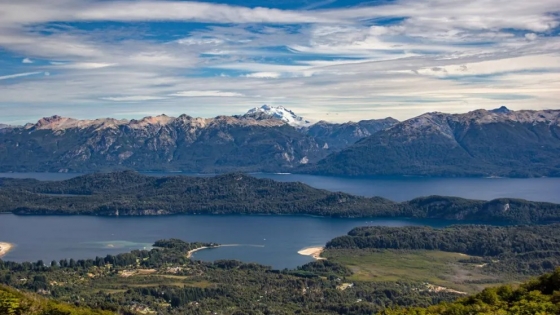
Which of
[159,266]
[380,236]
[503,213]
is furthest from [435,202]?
[159,266]

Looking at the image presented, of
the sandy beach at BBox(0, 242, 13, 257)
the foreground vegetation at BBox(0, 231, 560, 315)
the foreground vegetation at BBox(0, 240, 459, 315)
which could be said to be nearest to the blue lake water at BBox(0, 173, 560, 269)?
the sandy beach at BBox(0, 242, 13, 257)

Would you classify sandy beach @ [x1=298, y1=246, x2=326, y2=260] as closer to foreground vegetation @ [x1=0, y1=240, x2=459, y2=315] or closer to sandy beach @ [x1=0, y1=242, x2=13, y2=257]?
foreground vegetation @ [x1=0, y1=240, x2=459, y2=315]

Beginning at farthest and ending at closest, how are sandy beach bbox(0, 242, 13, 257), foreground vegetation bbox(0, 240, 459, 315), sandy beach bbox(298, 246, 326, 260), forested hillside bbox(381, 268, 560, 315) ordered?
sandy beach bbox(0, 242, 13, 257), sandy beach bbox(298, 246, 326, 260), foreground vegetation bbox(0, 240, 459, 315), forested hillside bbox(381, 268, 560, 315)

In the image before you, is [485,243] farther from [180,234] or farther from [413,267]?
[180,234]

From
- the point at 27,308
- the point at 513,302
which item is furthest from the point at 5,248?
the point at 513,302

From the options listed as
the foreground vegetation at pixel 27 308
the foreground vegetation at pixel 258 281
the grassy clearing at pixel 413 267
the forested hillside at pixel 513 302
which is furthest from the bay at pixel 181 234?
the forested hillside at pixel 513 302

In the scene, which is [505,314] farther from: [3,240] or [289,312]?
[3,240]
